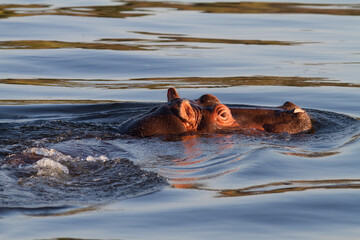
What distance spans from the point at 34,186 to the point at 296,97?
633cm

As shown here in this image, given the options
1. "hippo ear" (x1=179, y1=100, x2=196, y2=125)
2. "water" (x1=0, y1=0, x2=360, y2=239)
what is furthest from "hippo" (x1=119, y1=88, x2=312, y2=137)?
"water" (x1=0, y1=0, x2=360, y2=239)

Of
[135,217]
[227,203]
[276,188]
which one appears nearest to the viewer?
[135,217]

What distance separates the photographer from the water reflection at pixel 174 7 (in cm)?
2180

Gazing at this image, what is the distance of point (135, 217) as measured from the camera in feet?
17.8

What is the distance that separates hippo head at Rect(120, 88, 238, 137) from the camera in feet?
26.5

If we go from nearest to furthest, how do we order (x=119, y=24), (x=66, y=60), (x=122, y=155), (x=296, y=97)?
(x=122, y=155) < (x=296, y=97) < (x=66, y=60) < (x=119, y=24)

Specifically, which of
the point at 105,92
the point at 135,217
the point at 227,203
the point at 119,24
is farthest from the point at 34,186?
the point at 119,24

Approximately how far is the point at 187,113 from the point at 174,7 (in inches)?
634

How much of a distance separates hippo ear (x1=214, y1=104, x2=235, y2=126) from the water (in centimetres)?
27

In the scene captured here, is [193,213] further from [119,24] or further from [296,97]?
[119,24]

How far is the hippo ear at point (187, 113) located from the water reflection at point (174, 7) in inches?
536

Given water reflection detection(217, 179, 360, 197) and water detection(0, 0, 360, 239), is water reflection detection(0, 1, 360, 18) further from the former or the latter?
water reflection detection(217, 179, 360, 197)

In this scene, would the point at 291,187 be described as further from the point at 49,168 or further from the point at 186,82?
the point at 186,82

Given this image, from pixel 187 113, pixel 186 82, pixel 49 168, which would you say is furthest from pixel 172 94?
pixel 186 82
